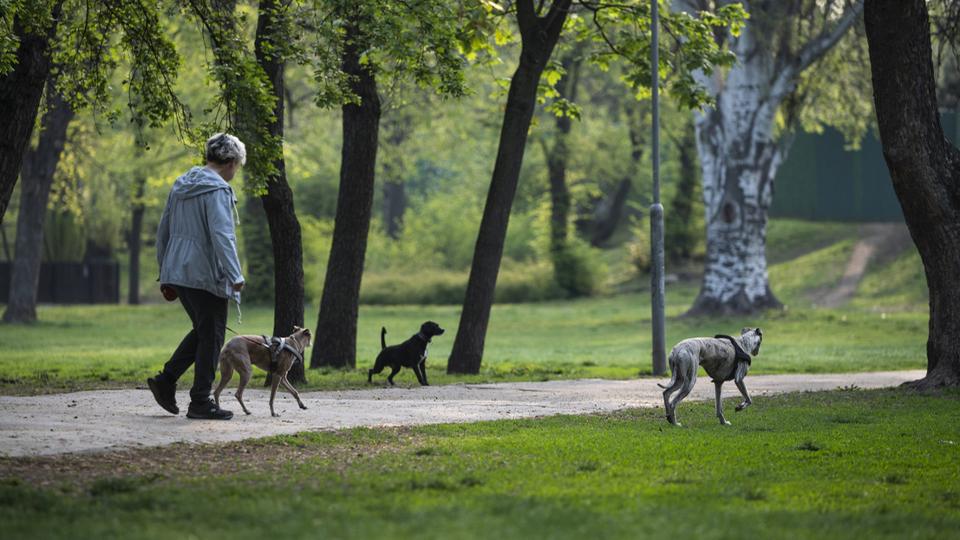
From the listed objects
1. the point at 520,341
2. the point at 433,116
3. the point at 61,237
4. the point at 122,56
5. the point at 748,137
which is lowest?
the point at 520,341

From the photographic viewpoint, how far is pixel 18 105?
13320 millimetres

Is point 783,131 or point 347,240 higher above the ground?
point 783,131

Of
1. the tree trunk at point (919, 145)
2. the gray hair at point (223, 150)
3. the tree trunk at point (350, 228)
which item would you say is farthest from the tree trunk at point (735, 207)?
the gray hair at point (223, 150)

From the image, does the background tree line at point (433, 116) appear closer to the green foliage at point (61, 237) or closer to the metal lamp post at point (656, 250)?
the metal lamp post at point (656, 250)

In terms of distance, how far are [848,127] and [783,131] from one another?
431 cm

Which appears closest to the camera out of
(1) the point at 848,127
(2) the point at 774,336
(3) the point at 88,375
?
(3) the point at 88,375

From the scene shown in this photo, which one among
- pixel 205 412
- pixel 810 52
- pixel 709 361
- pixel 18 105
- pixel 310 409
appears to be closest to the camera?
pixel 205 412

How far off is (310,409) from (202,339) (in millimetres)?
1918

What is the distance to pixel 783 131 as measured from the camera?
119ft

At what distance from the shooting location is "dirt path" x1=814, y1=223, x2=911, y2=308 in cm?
4138

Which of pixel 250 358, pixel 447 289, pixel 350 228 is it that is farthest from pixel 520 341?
pixel 250 358

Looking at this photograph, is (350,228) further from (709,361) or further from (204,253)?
(709,361)

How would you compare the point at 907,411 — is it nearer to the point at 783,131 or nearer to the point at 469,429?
the point at 469,429

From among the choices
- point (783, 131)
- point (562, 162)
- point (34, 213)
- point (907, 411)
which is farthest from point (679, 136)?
point (907, 411)
